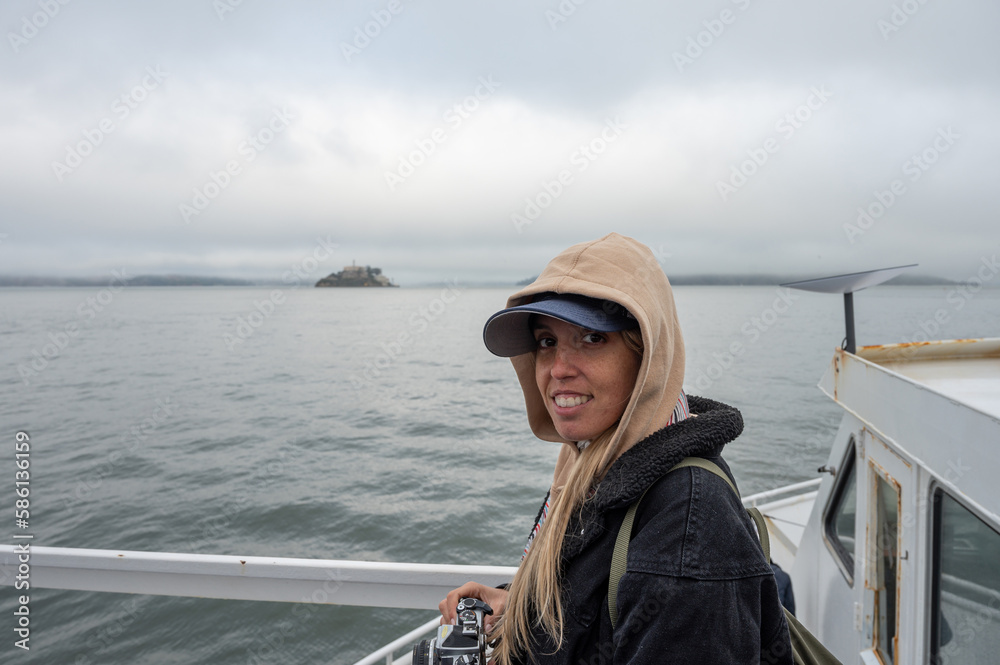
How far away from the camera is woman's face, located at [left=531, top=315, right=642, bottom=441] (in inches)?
52.7

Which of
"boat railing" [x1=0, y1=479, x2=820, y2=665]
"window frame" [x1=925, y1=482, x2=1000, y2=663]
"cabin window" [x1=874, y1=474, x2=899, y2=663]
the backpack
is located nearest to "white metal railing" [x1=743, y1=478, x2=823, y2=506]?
"cabin window" [x1=874, y1=474, x2=899, y2=663]

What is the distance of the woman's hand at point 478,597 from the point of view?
1.65 meters

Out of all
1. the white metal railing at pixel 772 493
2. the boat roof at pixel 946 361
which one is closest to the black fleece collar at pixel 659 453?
the boat roof at pixel 946 361

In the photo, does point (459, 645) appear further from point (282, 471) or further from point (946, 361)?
point (282, 471)

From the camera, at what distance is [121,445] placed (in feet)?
47.7

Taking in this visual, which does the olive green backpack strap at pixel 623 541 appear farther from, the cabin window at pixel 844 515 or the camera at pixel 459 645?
the cabin window at pixel 844 515

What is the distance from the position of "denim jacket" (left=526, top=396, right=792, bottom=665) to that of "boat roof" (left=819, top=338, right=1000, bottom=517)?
0.99 meters

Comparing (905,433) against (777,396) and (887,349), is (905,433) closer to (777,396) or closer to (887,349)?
(887,349)

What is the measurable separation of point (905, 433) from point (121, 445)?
1720cm

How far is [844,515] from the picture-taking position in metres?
3.31

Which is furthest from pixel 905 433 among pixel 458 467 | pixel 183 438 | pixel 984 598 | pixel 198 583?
pixel 183 438

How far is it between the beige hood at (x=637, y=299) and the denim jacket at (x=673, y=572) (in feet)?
0.22

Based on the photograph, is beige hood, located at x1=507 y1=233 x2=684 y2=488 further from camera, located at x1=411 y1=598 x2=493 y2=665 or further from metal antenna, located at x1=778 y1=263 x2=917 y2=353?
metal antenna, located at x1=778 y1=263 x2=917 y2=353

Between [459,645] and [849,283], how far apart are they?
95.8 inches
